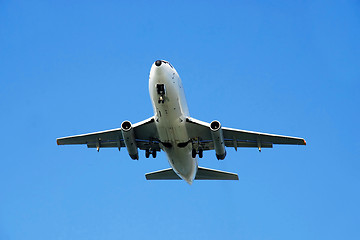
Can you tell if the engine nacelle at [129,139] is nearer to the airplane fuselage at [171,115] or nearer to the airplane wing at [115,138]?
the airplane wing at [115,138]

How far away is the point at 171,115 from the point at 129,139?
3.45 meters

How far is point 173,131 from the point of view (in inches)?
1221

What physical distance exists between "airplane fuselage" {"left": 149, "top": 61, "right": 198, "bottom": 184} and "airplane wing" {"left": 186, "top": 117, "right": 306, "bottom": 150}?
2.27ft

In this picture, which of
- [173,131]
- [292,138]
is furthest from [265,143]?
[173,131]

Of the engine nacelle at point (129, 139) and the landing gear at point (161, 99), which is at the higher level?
the landing gear at point (161, 99)

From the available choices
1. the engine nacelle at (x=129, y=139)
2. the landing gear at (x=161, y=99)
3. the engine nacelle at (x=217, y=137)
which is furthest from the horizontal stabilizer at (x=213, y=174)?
the landing gear at (x=161, y=99)

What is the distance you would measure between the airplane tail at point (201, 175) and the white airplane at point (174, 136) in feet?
0.25

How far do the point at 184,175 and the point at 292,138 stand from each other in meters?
7.78

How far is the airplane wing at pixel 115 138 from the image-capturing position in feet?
108

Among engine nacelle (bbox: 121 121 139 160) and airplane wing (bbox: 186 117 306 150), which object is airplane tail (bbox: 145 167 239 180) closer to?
airplane wing (bbox: 186 117 306 150)

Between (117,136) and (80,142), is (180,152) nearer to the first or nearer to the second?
(117,136)

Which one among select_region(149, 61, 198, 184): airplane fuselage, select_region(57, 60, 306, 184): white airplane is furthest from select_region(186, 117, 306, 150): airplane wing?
select_region(149, 61, 198, 184): airplane fuselage

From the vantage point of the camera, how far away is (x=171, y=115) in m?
30.0

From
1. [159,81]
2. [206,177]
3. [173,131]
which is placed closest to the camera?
[159,81]
